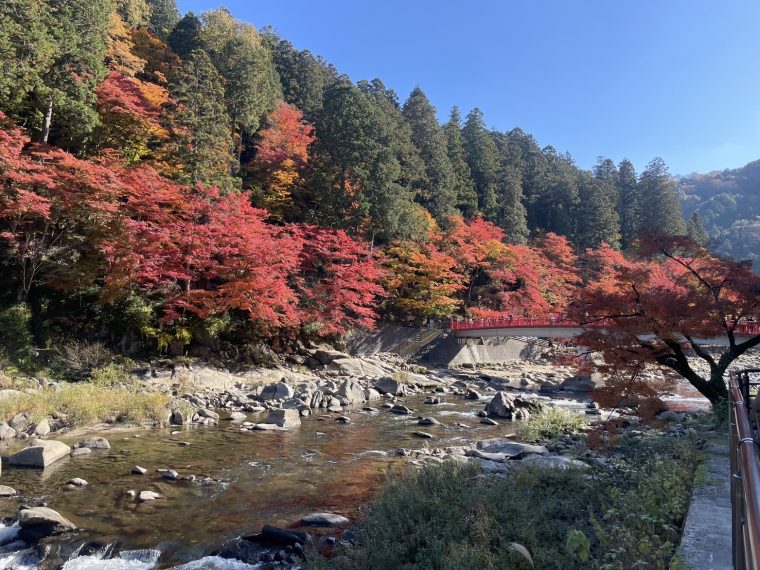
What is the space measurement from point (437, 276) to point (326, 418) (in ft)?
57.0

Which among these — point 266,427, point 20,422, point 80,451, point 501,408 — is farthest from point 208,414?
point 501,408

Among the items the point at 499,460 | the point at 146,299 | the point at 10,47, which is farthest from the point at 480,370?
the point at 10,47

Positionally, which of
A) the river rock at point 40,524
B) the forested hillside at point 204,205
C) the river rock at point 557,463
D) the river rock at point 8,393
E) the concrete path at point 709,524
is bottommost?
the river rock at point 40,524

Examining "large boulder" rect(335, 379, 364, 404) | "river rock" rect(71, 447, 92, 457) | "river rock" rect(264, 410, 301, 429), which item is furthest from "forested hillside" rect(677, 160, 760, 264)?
"river rock" rect(71, 447, 92, 457)

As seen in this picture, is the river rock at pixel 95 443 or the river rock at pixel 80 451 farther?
the river rock at pixel 95 443

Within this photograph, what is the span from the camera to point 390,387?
19734 millimetres

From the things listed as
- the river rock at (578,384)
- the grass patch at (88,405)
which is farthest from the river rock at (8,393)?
the river rock at (578,384)

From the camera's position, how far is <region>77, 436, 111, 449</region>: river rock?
10.4m

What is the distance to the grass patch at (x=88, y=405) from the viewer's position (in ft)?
39.1

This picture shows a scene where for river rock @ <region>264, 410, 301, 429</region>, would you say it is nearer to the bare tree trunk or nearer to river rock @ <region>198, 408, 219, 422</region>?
river rock @ <region>198, 408, 219, 422</region>

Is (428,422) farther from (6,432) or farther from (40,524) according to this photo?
(6,432)

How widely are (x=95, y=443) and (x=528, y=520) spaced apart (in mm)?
9284

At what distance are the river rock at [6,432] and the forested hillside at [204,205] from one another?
681 centimetres

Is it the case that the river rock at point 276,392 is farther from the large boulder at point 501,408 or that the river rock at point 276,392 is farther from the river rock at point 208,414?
the large boulder at point 501,408
